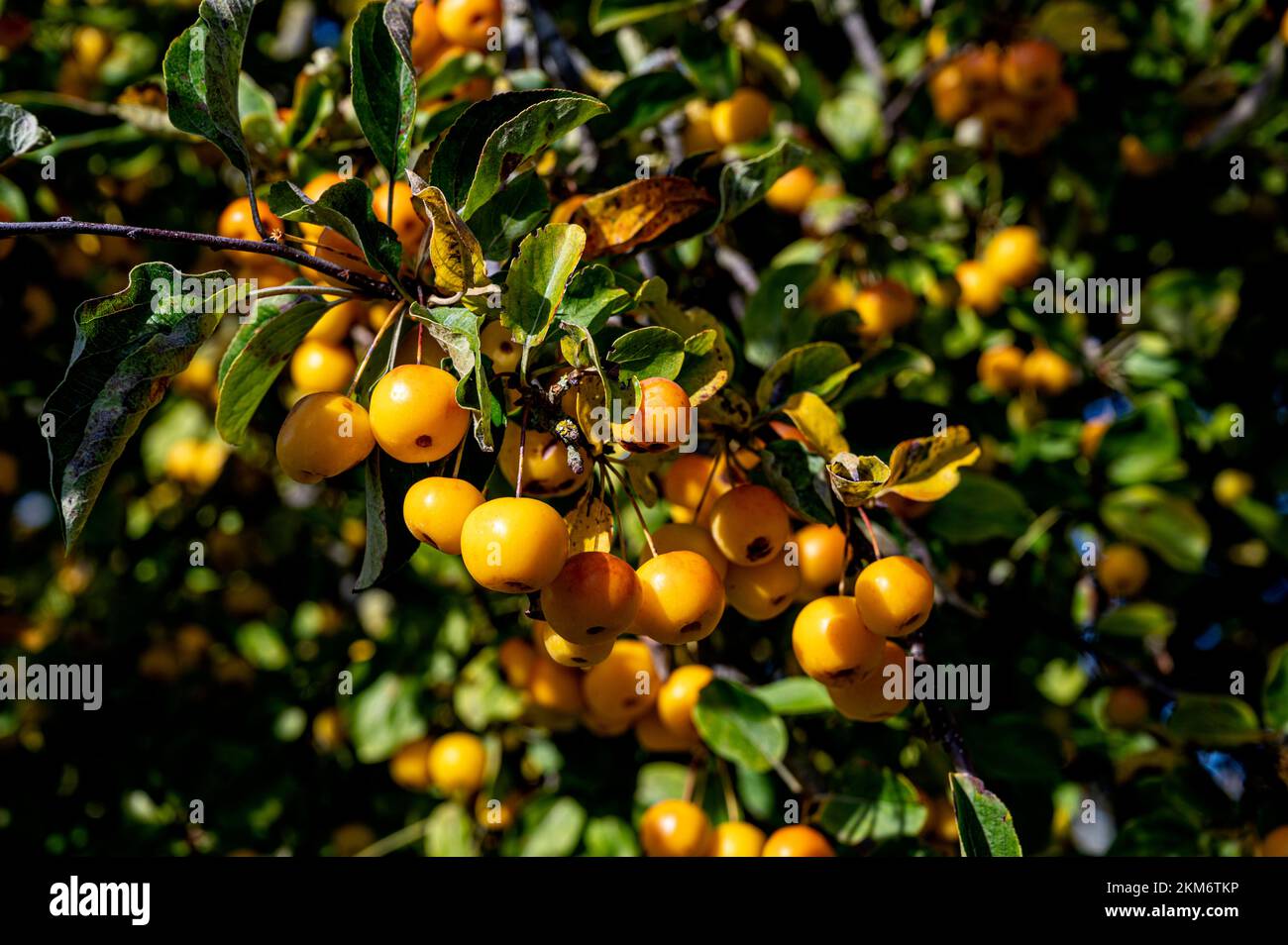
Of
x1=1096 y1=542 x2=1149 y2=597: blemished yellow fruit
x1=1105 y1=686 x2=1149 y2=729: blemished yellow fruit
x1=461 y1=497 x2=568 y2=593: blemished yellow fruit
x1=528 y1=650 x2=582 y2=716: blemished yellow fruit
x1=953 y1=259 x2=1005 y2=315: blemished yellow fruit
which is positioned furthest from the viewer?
x1=953 y1=259 x2=1005 y2=315: blemished yellow fruit

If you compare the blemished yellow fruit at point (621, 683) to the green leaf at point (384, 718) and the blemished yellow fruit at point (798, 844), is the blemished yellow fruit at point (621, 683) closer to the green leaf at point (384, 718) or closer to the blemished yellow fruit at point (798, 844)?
the blemished yellow fruit at point (798, 844)

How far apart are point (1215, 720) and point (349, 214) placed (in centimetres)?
181

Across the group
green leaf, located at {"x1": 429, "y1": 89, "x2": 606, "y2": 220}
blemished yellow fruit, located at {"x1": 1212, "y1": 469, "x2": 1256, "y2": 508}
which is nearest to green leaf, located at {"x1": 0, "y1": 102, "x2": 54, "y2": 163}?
green leaf, located at {"x1": 429, "y1": 89, "x2": 606, "y2": 220}

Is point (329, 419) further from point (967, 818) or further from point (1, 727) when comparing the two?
point (1, 727)

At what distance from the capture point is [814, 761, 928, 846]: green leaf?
174cm

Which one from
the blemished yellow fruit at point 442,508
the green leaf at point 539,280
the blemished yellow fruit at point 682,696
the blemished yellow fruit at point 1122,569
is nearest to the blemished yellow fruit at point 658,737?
the blemished yellow fruit at point 682,696

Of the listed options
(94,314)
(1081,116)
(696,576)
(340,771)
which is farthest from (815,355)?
(340,771)

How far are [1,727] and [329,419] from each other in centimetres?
219

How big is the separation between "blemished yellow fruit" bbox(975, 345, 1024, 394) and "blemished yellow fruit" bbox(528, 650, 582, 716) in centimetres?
153

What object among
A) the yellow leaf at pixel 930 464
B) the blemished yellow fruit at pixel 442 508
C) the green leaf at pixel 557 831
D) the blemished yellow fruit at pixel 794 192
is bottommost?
the green leaf at pixel 557 831

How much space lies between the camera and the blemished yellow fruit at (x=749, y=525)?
1.33 meters

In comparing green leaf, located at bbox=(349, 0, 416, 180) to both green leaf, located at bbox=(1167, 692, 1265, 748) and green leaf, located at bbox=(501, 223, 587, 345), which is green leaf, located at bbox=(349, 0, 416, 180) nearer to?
green leaf, located at bbox=(501, 223, 587, 345)

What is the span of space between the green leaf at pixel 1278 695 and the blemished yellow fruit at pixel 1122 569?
71 cm
